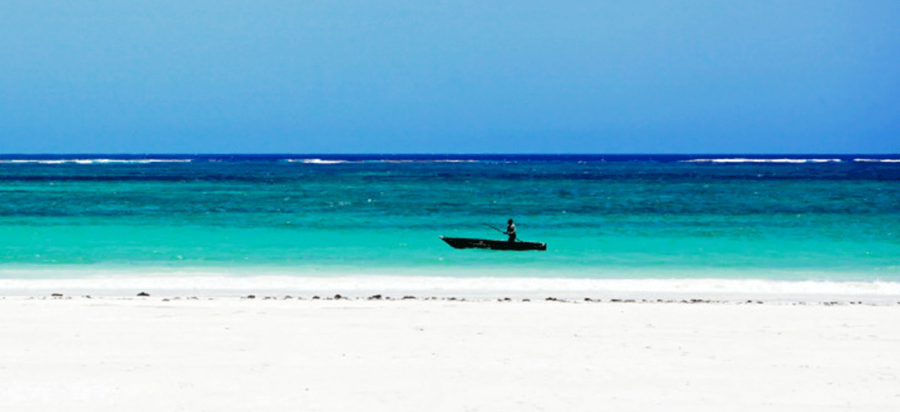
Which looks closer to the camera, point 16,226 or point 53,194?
point 16,226

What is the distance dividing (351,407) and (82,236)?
24.8m

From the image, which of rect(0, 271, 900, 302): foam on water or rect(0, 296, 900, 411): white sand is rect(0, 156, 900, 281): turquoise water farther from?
rect(0, 296, 900, 411): white sand

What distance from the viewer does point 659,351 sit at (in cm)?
977

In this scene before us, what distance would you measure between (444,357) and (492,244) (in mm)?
14619

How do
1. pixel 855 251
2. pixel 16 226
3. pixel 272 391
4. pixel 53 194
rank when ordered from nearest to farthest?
pixel 272 391 < pixel 855 251 < pixel 16 226 < pixel 53 194

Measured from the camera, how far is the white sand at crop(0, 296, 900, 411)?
25.4ft

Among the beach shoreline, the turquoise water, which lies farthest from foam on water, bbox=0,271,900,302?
the turquoise water

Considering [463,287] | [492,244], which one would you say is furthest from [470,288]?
[492,244]

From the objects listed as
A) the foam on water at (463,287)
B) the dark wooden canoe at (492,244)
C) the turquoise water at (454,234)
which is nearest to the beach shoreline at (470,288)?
the foam on water at (463,287)

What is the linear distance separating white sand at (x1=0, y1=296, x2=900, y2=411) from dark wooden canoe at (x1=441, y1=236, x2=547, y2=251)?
10.3 metres

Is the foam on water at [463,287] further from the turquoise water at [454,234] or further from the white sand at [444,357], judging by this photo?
the white sand at [444,357]

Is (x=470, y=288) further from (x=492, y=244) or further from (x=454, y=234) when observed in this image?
(x=454, y=234)

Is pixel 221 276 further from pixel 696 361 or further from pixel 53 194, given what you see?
pixel 53 194

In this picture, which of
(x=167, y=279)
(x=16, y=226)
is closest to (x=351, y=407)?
(x=167, y=279)
